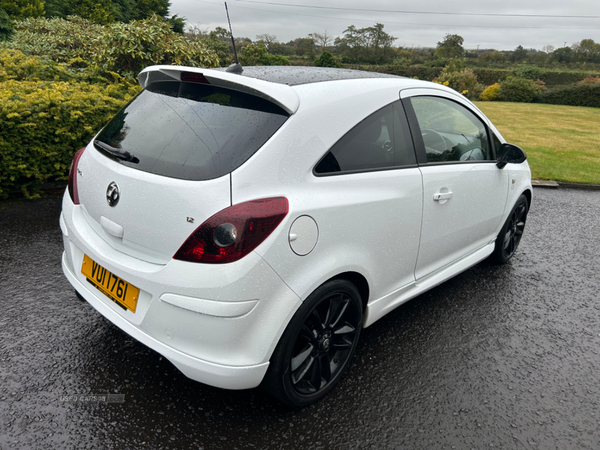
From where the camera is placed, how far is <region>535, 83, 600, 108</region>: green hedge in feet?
90.3

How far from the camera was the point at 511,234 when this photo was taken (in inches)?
166

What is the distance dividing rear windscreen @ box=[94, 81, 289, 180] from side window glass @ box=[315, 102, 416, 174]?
1.13ft

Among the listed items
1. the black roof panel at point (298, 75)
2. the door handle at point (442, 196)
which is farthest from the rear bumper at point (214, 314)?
the door handle at point (442, 196)

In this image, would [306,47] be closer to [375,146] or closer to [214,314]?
[375,146]

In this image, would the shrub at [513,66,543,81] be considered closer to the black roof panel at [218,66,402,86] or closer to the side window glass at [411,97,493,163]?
the side window glass at [411,97,493,163]

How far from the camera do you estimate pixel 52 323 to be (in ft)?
9.58

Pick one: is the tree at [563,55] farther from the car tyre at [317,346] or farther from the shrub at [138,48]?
the car tyre at [317,346]

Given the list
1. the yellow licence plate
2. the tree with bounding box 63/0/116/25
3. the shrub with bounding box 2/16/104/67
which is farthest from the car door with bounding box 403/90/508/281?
the tree with bounding box 63/0/116/25

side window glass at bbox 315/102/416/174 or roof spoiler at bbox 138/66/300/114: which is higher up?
roof spoiler at bbox 138/66/300/114

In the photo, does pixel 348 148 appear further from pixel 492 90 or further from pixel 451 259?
pixel 492 90

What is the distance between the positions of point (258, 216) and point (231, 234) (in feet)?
0.44

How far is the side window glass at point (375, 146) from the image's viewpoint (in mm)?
2203

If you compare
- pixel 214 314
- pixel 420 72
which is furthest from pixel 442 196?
pixel 420 72

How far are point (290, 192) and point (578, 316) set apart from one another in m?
2.83
